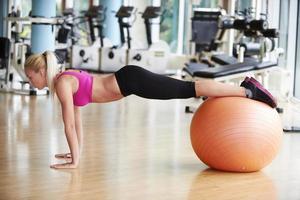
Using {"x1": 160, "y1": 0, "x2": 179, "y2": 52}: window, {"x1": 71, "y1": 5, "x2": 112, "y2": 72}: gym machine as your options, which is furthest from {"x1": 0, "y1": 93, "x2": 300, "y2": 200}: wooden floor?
{"x1": 160, "y1": 0, "x2": 179, "y2": 52}: window

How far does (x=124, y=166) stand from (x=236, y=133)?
73 centimetres

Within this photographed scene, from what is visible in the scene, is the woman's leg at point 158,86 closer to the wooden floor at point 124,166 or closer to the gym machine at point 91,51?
the wooden floor at point 124,166

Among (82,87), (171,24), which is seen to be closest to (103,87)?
(82,87)

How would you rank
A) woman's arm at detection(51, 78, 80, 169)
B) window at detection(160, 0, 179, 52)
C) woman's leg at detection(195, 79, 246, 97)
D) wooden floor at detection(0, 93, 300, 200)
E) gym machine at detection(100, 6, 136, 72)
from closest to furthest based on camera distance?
wooden floor at detection(0, 93, 300, 200) → woman's arm at detection(51, 78, 80, 169) → woman's leg at detection(195, 79, 246, 97) → gym machine at detection(100, 6, 136, 72) → window at detection(160, 0, 179, 52)

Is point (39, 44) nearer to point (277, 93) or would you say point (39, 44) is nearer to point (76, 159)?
Answer: point (277, 93)

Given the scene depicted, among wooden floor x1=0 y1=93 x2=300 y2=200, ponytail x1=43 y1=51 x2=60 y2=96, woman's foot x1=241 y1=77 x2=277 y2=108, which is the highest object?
ponytail x1=43 y1=51 x2=60 y2=96

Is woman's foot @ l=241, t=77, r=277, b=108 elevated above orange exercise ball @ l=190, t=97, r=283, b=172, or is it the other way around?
woman's foot @ l=241, t=77, r=277, b=108

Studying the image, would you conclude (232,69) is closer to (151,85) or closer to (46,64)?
(151,85)

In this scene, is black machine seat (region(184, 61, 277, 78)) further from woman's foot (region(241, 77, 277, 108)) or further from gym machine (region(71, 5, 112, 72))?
gym machine (region(71, 5, 112, 72))

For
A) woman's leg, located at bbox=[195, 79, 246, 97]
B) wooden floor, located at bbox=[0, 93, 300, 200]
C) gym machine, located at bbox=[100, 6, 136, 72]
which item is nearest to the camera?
wooden floor, located at bbox=[0, 93, 300, 200]

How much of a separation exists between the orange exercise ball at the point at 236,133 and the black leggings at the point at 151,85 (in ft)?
0.58

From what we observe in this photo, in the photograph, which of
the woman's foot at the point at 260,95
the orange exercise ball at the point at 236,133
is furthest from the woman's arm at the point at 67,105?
the woman's foot at the point at 260,95

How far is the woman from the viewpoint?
10.9 feet

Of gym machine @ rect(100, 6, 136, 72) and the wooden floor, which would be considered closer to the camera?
the wooden floor
